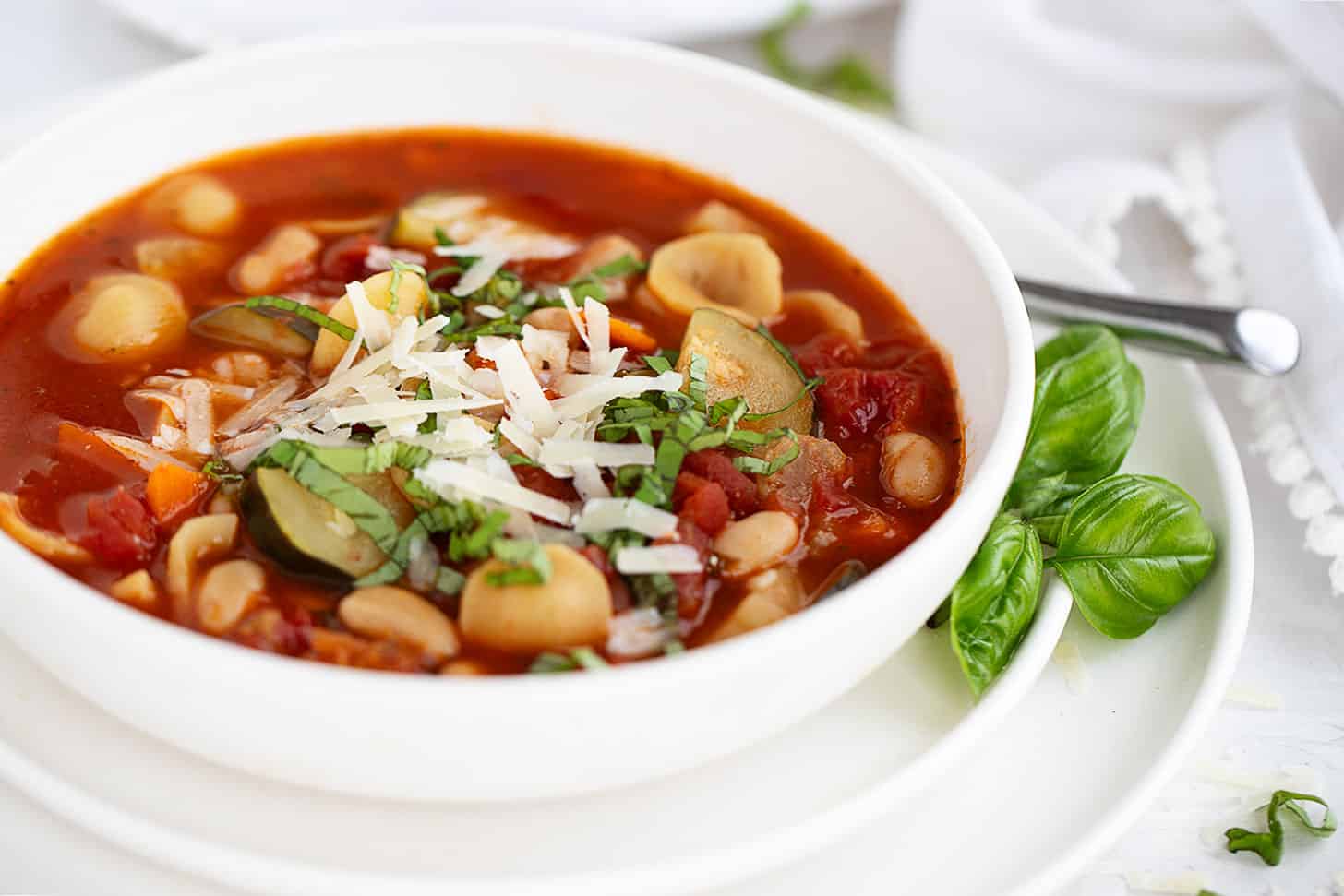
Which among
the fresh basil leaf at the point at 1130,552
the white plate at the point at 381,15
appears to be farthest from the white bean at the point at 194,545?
the white plate at the point at 381,15

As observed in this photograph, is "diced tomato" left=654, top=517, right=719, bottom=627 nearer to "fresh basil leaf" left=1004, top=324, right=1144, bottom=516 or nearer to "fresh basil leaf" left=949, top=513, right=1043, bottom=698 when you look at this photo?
"fresh basil leaf" left=949, top=513, right=1043, bottom=698

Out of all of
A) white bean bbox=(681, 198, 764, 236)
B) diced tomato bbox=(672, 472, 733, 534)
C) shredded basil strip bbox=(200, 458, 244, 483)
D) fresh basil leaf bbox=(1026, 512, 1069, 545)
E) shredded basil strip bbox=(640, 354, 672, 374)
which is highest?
white bean bbox=(681, 198, 764, 236)

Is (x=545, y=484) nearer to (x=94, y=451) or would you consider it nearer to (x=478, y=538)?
(x=478, y=538)

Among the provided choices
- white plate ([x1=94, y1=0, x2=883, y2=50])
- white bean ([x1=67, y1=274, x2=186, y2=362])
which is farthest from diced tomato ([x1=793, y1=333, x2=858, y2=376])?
white plate ([x1=94, y1=0, x2=883, y2=50])

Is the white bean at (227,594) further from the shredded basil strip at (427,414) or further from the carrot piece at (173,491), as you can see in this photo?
the shredded basil strip at (427,414)

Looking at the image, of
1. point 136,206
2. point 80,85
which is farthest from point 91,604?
point 80,85

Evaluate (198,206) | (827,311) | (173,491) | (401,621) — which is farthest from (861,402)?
(198,206)
